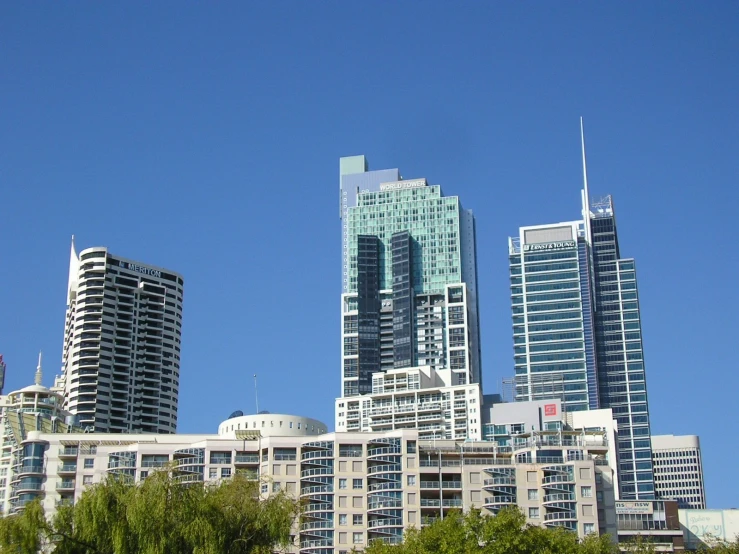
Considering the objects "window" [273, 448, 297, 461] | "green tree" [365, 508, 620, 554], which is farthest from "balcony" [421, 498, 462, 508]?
"green tree" [365, 508, 620, 554]

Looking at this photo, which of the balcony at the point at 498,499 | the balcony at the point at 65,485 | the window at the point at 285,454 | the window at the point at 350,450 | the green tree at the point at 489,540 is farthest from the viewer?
the balcony at the point at 65,485

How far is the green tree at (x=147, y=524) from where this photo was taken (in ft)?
322

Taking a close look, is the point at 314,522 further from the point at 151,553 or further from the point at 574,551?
the point at 151,553

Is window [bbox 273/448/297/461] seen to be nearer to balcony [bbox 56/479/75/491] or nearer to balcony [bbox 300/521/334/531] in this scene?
balcony [bbox 300/521/334/531]

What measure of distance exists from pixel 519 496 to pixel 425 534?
53795 millimetres

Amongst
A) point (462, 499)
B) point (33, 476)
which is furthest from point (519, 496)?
point (33, 476)

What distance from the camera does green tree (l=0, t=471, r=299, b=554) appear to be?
98188 mm

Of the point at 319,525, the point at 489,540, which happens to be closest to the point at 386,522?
the point at 319,525

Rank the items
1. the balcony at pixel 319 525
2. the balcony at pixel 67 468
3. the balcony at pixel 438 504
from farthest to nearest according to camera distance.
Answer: the balcony at pixel 67 468, the balcony at pixel 438 504, the balcony at pixel 319 525

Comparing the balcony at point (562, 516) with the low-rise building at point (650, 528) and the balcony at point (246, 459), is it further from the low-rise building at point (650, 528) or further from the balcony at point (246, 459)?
the balcony at point (246, 459)

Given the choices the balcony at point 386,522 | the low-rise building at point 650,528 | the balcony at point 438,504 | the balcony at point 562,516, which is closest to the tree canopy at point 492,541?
the balcony at point 562,516

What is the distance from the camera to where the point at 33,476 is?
18062 centimetres

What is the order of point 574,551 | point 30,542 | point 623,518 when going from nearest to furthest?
point 30,542
point 574,551
point 623,518

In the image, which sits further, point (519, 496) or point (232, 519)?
point (519, 496)
